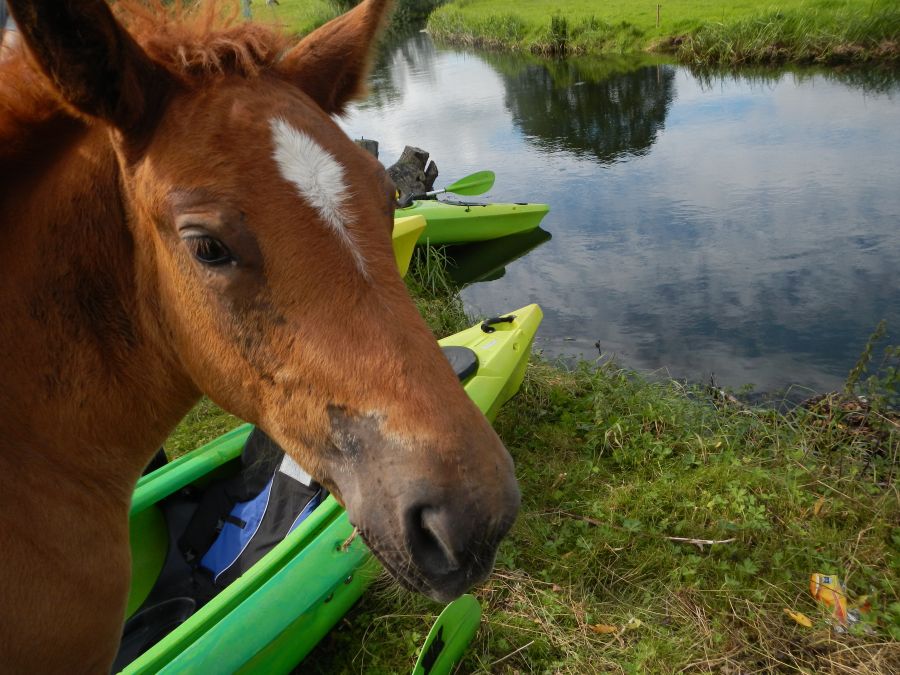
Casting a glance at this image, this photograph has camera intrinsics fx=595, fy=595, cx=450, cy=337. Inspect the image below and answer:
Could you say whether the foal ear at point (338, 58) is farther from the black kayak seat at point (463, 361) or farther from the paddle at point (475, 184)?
the paddle at point (475, 184)

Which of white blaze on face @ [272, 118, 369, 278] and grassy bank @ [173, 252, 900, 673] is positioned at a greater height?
white blaze on face @ [272, 118, 369, 278]

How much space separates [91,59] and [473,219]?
8.70 meters

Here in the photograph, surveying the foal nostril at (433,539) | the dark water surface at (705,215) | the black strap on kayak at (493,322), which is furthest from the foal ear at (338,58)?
the dark water surface at (705,215)

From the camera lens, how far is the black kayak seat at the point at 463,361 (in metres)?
4.25

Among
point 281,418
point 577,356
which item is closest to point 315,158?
point 281,418

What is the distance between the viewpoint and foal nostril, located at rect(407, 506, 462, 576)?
3.85ft

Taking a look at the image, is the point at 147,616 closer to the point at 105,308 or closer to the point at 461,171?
the point at 105,308

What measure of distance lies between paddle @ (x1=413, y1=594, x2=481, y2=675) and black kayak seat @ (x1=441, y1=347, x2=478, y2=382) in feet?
5.47

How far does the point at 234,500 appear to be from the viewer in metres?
3.64

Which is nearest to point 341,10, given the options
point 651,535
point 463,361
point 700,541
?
point 463,361

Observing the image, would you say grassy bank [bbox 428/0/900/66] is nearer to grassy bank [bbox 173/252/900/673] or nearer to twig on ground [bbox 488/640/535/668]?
grassy bank [bbox 173/252/900/673]

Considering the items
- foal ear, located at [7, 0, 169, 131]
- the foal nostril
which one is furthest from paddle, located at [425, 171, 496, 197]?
the foal nostril

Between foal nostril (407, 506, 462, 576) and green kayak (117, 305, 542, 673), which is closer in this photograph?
foal nostril (407, 506, 462, 576)

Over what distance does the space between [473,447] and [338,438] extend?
339mm
